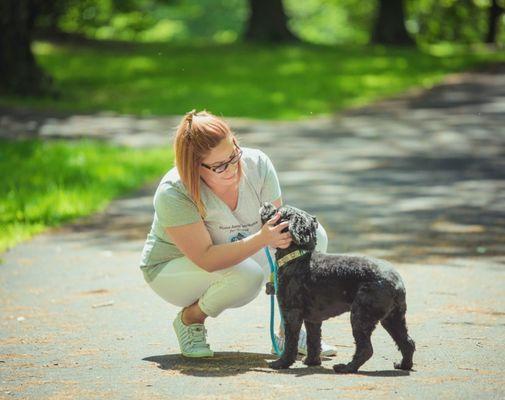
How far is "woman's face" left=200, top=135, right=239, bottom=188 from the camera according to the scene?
550 centimetres

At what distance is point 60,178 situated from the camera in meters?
13.6

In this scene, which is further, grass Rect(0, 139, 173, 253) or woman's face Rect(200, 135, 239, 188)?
grass Rect(0, 139, 173, 253)

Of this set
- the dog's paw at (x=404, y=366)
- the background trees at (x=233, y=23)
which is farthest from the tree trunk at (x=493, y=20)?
the dog's paw at (x=404, y=366)

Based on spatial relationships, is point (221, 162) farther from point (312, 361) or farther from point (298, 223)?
point (312, 361)

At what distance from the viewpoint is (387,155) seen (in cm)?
1595

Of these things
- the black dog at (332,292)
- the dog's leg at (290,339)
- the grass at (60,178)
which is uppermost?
the black dog at (332,292)

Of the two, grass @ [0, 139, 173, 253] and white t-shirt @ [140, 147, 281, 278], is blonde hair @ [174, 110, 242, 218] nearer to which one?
white t-shirt @ [140, 147, 281, 278]

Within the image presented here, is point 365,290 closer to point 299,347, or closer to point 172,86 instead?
point 299,347

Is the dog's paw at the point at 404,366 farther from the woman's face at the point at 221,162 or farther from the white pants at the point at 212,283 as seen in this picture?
the woman's face at the point at 221,162

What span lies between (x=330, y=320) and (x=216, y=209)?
1.51 m

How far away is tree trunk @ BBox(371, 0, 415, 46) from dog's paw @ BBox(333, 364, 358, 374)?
1190 inches

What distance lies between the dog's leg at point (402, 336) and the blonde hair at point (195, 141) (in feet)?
4.10

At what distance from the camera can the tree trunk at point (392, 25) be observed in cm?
3466

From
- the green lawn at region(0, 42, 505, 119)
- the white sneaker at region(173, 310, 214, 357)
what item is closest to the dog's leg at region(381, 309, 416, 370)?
the white sneaker at region(173, 310, 214, 357)
